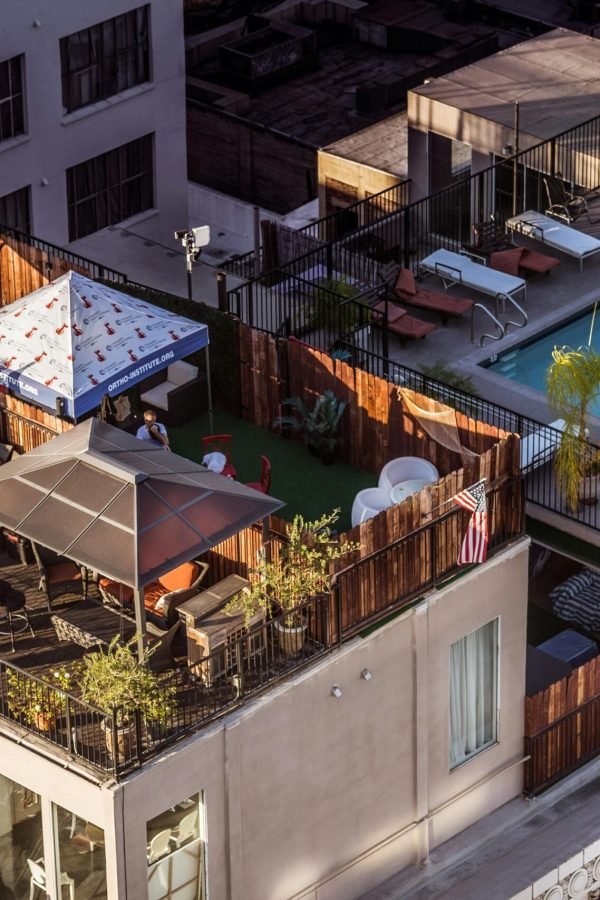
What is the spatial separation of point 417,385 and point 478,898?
9363 millimetres

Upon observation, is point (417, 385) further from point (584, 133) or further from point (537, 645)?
point (584, 133)

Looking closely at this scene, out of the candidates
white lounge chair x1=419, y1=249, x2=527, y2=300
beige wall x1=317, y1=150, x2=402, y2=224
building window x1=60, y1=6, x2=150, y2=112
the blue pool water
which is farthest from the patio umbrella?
building window x1=60, y1=6, x2=150, y2=112

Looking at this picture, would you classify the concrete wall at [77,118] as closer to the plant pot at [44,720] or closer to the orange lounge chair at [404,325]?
the orange lounge chair at [404,325]

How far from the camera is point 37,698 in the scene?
32.9 metres

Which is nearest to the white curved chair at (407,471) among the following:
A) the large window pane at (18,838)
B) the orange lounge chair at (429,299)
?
the large window pane at (18,838)

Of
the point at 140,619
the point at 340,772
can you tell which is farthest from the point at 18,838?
the point at 340,772

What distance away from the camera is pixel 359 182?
2290 inches

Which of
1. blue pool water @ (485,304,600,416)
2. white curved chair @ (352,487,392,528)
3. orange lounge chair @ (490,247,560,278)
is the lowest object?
blue pool water @ (485,304,600,416)

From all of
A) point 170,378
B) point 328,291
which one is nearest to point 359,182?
point 328,291

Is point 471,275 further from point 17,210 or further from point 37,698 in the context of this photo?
point 17,210

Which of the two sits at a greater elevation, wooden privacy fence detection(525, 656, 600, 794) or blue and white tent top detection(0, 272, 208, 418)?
blue and white tent top detection(0, 272, 208, 418)

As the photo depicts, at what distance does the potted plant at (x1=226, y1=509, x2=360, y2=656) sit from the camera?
111ft

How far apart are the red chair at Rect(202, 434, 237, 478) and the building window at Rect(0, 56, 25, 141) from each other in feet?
64.7

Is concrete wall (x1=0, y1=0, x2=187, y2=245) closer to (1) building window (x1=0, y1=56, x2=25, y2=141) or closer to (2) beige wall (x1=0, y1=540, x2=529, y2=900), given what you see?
(1) building window (x1=0, y1=56, x2=25, y2=141)
